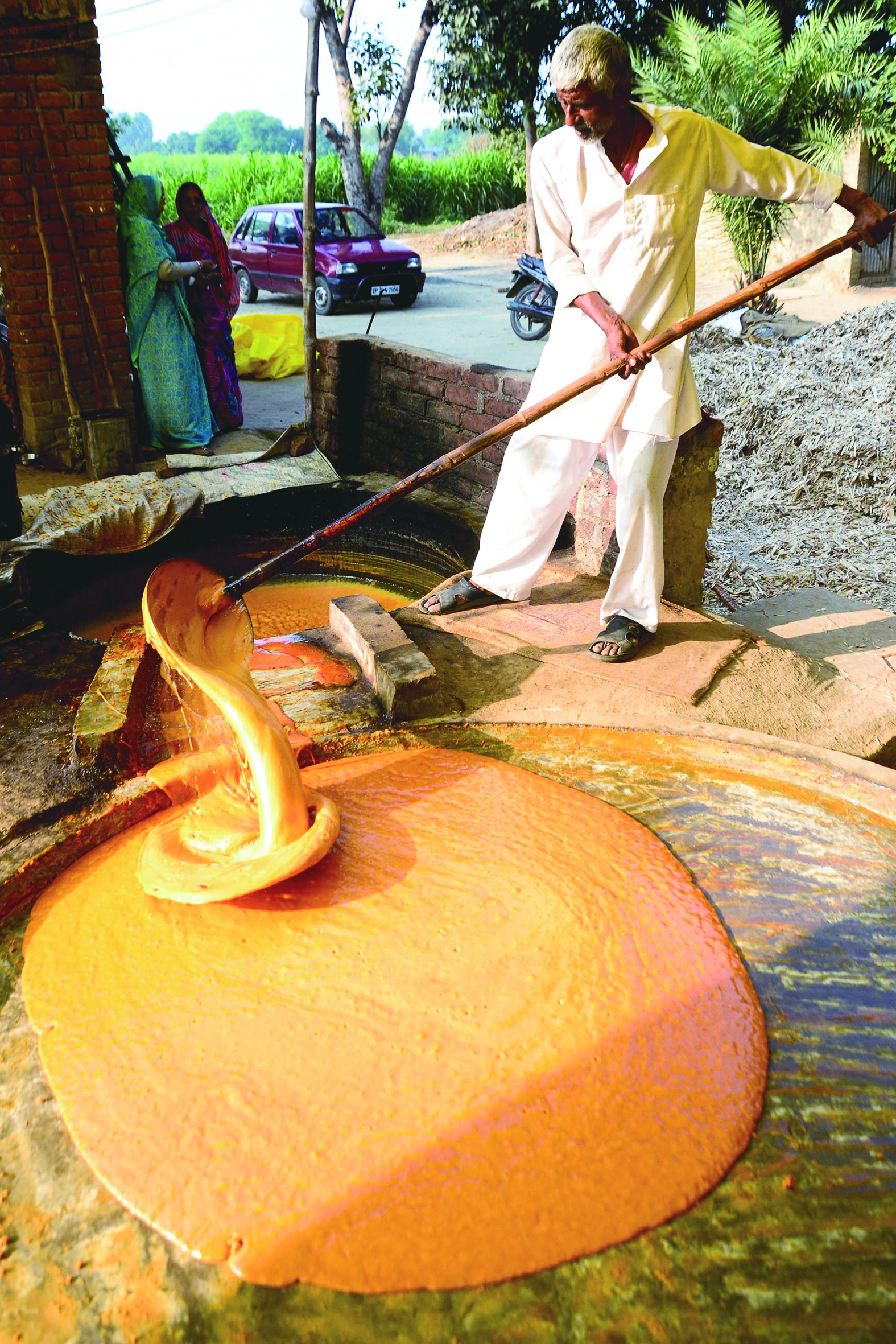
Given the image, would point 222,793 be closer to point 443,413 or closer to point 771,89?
point 443,413

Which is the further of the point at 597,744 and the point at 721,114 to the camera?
the point at 721,114

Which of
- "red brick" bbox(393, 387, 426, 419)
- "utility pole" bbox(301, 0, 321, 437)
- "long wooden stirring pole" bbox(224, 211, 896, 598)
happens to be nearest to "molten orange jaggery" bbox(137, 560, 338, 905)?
"long wooden stirring pole" bbox(224, 211, 896, 598)

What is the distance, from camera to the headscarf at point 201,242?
22.4 feet

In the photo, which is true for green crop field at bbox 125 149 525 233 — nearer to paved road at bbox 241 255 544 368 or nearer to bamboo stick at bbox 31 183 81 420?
paved road at bbox 241 255 544 368

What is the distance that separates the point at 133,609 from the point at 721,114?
8986mm

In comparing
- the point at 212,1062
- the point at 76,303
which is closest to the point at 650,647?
the point at 212,1062

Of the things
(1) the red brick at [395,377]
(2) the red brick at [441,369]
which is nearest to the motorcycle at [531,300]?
(1) the red brick at [395,377]

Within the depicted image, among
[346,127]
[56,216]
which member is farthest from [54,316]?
[346,127]

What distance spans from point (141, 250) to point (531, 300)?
17.8 feet

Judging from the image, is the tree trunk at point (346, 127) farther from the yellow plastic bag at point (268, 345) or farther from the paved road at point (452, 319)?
the yellow plastic bag at point (268, 345)

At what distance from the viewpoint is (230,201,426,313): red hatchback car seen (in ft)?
43.2

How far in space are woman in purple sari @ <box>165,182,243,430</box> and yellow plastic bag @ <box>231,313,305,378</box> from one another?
1733 mm

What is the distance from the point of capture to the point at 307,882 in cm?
218

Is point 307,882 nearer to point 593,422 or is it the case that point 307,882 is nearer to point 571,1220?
point 571,1220
